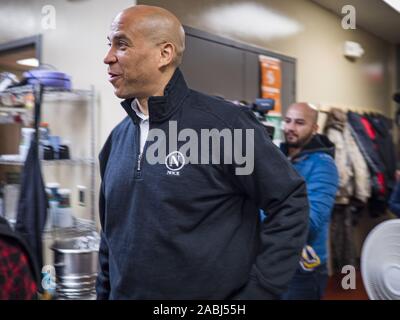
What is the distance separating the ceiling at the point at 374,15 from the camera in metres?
2.26

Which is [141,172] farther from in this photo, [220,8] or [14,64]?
[14,64]

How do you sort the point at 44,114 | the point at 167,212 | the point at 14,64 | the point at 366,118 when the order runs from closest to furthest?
the point at 167,212
the point at 44,114
the point at 14,64
the point at 366,118

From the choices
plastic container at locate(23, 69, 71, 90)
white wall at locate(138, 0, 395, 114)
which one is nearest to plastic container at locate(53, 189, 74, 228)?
plastic container at locate(23, 69, 71, 90)

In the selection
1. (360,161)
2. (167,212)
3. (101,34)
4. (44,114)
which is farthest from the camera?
(360,161)

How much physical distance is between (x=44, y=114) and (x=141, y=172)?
139cm

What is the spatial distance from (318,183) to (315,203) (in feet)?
0.23

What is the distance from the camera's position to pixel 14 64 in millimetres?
2260

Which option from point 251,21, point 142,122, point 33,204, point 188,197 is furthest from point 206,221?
point 251,21

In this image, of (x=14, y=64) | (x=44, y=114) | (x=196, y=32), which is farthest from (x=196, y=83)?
(x=14, y=64)

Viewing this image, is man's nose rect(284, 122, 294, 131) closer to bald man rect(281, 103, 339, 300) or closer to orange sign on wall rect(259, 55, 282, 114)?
bald man rect(281, 103, 339, 300)

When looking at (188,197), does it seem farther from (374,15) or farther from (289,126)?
(374,15)

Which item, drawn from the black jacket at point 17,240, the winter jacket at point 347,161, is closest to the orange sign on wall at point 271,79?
the winter jacket at point 347,161

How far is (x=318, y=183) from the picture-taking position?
142 cm

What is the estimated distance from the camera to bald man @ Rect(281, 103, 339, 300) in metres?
1.41
